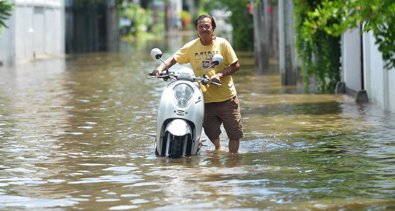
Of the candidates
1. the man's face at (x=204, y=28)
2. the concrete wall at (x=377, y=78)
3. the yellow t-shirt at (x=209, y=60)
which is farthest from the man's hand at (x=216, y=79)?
the concrete wall at (x=377, y=78)

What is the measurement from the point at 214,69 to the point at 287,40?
467 inches

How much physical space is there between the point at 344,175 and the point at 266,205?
75.4 inches

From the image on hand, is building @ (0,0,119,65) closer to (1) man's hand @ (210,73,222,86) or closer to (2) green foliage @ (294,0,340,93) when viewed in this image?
(2) green foliage @ (294,0,340,93)

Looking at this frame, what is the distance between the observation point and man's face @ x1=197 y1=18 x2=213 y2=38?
41.7 feet

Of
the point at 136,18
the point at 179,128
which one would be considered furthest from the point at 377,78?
the point at 136,18

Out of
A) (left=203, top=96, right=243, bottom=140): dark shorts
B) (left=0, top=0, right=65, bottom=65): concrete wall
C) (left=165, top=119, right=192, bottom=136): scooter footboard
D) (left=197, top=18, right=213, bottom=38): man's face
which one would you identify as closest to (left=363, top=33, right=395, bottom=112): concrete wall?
(left=203, top=96, right=243, bottom=140): dark shorts

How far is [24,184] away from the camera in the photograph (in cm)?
1109

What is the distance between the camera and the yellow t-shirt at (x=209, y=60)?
507 inches

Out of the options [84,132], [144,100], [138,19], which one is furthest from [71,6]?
[84,132]

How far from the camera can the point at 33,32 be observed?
145 feet

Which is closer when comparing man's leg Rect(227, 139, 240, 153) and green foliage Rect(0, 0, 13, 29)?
man's leg Rect(227, 139, 240, 153)

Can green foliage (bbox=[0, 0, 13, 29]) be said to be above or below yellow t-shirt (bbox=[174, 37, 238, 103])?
above

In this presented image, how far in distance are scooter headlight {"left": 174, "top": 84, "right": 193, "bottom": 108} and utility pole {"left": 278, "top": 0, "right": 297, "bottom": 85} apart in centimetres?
1205

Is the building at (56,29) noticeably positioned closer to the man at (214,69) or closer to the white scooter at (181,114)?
the man at (214,69)
